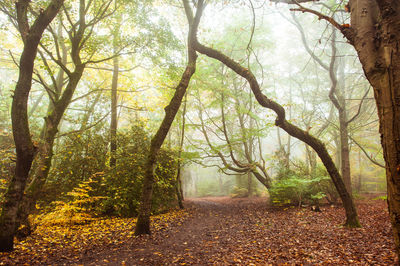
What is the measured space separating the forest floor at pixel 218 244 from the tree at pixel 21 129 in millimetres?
544

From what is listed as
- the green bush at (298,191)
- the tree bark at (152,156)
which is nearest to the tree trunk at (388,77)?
the tree bark at (152,156)

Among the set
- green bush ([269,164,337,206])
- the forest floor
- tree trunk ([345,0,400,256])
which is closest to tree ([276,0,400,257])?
tree trunk ([345,0,400,256])

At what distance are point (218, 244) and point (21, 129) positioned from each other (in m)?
5.05

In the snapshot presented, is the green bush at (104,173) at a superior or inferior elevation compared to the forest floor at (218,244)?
superior

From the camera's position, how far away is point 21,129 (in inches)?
166

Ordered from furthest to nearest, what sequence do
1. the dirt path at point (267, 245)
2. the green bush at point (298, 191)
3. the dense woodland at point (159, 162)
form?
1. the green bush at point (298, 191)
2. the dirt path at point (267, 245)
3. the dense woodland at point (159, 162)

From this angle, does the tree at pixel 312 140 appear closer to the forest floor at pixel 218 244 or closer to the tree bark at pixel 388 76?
the forest floor at pixel 218 244

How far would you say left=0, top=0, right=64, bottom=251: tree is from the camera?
13.6 feet

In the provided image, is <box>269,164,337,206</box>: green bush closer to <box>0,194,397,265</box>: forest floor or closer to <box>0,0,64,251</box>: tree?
<box>0,194,397,265</box>: forest floor

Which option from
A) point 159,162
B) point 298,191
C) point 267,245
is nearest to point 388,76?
point 267,245

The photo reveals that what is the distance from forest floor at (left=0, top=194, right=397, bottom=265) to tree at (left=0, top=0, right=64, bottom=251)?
0.54 metres

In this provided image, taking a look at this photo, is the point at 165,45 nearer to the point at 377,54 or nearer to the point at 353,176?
the point at 377,54

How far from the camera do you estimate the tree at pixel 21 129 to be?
4.15 meters

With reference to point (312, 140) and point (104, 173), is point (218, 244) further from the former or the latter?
point (104, 173)
